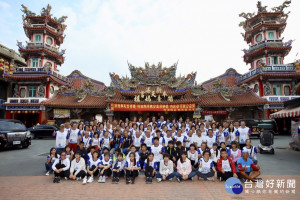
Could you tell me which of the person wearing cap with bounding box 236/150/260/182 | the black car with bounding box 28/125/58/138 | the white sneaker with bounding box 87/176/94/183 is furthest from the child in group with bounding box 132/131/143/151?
the black car with bounding box 28/125/58/138

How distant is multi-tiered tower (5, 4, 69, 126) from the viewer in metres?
22.2

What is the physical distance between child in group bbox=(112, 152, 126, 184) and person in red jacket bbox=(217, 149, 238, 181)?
311 cm

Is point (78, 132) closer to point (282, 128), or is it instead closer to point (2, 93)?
point (282, 128)

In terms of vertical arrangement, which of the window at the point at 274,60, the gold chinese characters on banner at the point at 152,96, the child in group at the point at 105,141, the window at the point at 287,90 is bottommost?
the child in group at the point at 105,141

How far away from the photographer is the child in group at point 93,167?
6.00 metres

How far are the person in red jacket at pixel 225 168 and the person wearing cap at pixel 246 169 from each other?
0.61 feet

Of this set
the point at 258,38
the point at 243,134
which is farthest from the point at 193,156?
the point at 258,38

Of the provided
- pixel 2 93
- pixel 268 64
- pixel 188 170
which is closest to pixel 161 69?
pixel 268 64

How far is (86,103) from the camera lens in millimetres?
19328

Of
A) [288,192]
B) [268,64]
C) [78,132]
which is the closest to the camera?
[288,192]

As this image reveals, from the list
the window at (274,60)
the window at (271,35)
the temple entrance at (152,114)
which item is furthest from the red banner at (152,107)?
the window at (271,35)

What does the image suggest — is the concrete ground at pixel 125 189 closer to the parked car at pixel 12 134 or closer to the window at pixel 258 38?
the parked car at pixel 12 134

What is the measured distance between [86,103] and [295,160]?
17246mm
